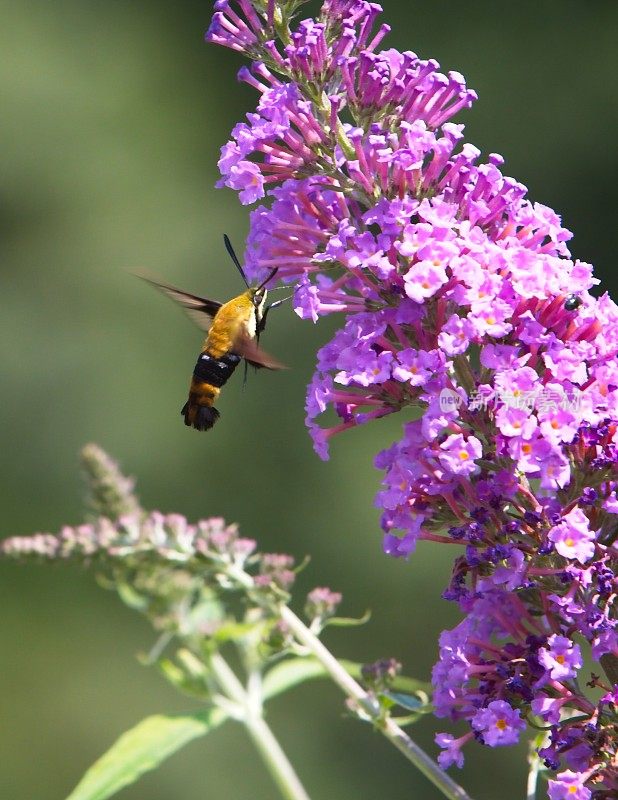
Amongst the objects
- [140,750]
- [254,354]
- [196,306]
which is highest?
[196,306]

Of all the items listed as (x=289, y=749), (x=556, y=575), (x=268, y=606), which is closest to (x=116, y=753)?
(x=268, y=606)

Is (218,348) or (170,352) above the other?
(170,352)

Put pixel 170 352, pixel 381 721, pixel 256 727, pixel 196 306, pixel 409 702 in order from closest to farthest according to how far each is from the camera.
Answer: pixel 381 721
pixel 409 702
pixel 256 727
pixel 196 306
pixel 170 352

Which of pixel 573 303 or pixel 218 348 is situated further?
pixel 218 348

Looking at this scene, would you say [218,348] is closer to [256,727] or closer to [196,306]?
[196,306]

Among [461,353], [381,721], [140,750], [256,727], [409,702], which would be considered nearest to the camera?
[461,353]

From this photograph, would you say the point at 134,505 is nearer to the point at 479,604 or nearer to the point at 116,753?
the point at 116,753

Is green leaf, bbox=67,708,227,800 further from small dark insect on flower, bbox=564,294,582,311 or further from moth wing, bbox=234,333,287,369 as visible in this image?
small dark insect on flower, bbox=564,294,582,311

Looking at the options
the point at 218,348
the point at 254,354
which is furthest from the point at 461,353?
the point at 218,348
